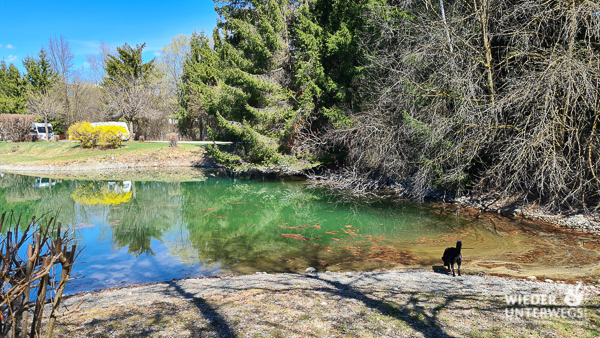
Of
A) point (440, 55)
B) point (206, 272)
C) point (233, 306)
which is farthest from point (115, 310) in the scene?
point (440, 55)

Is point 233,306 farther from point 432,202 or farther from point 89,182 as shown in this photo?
point 89,182

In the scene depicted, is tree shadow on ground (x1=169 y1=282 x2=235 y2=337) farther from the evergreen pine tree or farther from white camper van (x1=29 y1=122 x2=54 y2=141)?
the evergreen pine tree

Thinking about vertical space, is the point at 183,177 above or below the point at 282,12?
below

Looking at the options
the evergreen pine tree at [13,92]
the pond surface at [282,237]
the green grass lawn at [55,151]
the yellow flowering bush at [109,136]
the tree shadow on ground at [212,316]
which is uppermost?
the evergreen pine tree at [13,92]

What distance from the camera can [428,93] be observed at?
42.1 feet

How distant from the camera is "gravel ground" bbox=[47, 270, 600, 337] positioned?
3.74 meters

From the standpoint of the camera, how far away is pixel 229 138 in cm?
2497

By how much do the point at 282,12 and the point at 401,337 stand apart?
20127 mm

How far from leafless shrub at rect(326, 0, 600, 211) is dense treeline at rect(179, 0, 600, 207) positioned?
6cm

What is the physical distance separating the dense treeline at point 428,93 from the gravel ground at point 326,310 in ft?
20.8

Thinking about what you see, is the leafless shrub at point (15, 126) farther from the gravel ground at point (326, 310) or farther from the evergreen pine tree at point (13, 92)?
the gravel ground at point (326, 310)

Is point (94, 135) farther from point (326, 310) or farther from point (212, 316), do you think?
point (326, 310)

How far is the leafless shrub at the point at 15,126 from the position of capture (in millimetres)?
36469

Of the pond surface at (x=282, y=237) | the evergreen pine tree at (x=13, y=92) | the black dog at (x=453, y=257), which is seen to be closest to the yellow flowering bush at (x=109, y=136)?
the pond surface at (x=282, y=237)
